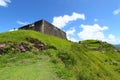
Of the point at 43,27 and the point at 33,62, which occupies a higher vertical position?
the point at 43,27

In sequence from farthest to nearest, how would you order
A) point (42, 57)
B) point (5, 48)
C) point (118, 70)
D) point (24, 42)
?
point (118, 70) < point (24, 42) < point (5, 48) < point (42, 57)

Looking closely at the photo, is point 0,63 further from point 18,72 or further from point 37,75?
point 37,75

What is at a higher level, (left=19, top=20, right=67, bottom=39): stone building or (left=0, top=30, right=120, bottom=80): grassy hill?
(left=19, top=20, right=67, bottom=39): stone building

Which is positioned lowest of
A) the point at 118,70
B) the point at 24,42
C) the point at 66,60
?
the point at 118,70

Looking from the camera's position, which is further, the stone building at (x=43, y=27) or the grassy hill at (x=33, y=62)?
the stone building at (x=43, y=27)

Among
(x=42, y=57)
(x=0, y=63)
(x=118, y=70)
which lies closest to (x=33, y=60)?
(x=42, y=57)

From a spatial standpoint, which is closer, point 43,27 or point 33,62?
point 33,62

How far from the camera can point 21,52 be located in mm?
28969

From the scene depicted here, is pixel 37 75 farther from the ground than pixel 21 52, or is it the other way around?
pixel 21 52

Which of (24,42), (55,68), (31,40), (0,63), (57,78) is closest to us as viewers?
(57,78)

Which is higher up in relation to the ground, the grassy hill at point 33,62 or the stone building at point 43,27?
the stone building at point 43,27

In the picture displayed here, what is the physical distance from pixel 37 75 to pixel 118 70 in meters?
35.9

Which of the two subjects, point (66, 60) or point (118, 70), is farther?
point (118, 70)

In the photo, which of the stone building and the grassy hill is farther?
the stone building
